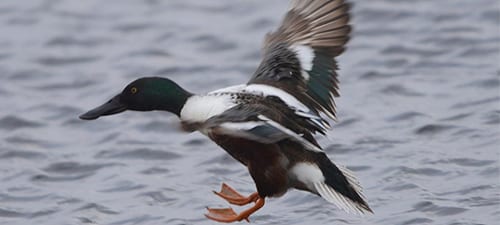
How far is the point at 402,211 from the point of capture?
7.53 meters

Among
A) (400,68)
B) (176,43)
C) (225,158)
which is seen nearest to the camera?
(225,158)

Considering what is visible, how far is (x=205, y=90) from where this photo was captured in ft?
32.8

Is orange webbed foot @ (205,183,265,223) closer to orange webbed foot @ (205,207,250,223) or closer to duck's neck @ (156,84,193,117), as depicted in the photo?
orange webbed foot @ (205,207,250,223)

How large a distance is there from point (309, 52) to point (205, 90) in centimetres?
260

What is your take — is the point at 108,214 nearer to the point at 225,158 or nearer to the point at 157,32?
the point at 225,158

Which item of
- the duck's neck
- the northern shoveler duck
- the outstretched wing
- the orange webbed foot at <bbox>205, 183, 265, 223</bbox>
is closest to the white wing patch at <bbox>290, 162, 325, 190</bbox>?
the northern shoveler duck

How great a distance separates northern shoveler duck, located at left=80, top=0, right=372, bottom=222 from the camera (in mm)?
6355

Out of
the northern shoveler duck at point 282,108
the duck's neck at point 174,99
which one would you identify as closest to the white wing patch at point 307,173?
the northern shoveler duck at point 282,108

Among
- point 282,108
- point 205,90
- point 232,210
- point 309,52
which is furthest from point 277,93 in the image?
point 205,90

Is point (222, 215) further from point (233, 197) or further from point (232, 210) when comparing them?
point (233, 197)

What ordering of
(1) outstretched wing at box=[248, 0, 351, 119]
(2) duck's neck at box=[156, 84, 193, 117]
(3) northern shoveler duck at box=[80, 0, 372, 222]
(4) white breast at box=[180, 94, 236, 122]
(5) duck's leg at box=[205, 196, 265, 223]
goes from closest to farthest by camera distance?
1. (3) northern shoveler duck at box=[80, 0, 372, 222]
2. (4) white breast at box=[180, 94, 236, 122]
3. (5) duck's leg at box=[205, 196, 265, 223]
4. (2) duck's neck at box=[156, 84, 193, 117]
5. (1) outstretched wing at box=[248, 0, 351, 119]

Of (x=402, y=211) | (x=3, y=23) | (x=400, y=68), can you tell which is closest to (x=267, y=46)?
(x=402, y=211)

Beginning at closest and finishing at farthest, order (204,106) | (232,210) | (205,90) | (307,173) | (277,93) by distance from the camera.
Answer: (307,173)
(204,106)
(277,93)
(232,210)
(205,90)

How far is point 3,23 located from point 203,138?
3.22 meters
